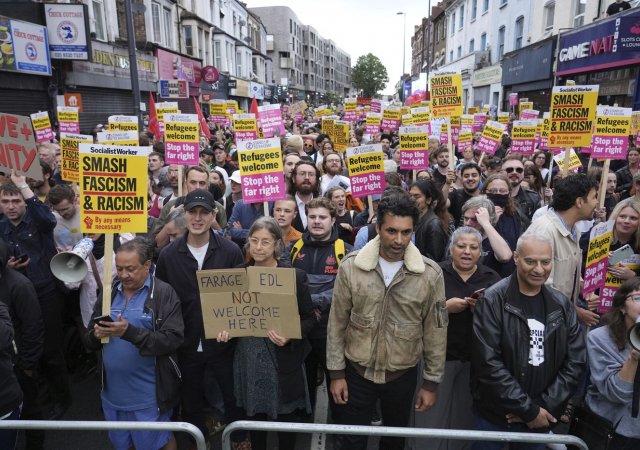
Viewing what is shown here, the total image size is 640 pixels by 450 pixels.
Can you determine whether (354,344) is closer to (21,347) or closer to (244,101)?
(21,347)

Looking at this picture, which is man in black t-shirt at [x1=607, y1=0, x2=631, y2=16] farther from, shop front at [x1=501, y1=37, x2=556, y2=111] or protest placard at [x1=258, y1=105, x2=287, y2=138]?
protest placard at [x1=258, y1=105, x2=287, y2=138]

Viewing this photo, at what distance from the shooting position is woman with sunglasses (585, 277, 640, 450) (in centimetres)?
261

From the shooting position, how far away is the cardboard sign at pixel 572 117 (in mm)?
5812

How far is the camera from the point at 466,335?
A: 3303 mm

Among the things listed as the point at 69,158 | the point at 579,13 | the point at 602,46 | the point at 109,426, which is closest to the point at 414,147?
the point at 69,158

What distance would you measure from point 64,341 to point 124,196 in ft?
7.50

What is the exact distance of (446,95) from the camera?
8031mm

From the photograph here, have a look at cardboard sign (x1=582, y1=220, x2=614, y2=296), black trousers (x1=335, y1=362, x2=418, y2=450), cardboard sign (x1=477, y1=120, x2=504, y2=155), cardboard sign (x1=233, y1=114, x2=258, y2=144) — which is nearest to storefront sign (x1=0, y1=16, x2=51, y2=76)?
cardboard sign (x1=233, y1=114, x2=258, y2=144)

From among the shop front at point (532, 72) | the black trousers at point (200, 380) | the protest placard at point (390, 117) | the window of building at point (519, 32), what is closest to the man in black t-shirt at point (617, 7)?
the shop front at point (532, 72)

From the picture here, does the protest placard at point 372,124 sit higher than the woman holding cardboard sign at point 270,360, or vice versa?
the protest placard at point 372,124

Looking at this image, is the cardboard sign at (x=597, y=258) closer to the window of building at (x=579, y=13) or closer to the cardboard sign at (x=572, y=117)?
the cardboard sign at (x=572, y=117)

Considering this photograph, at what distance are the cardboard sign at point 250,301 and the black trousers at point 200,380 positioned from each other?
49 cm

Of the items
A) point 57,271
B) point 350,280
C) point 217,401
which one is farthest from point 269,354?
point 57,271

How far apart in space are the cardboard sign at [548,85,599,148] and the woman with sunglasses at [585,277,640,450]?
11.9 ft
